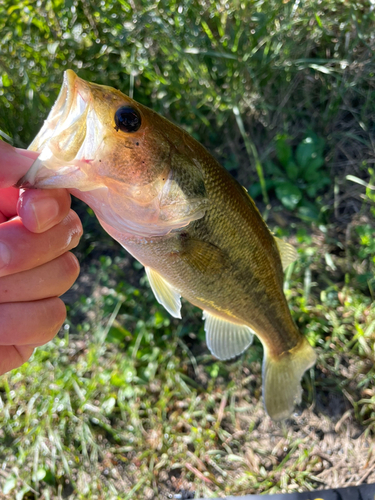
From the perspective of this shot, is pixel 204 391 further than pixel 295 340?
Yes

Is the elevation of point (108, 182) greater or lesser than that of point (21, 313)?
greater

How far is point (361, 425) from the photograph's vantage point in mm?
2328

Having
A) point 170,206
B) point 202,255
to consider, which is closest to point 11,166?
point 170,206

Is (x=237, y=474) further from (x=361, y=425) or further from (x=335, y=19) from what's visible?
(x=335, y=19)

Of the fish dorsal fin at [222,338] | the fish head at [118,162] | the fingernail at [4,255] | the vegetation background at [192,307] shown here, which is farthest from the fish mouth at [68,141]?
the vegetation background at [192,307]

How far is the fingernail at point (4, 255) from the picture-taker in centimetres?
109

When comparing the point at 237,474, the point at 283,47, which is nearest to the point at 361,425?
the point at 237,474

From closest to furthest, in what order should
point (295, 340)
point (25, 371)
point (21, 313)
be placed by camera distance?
point (21, 313), point (295, 340), point (25, 371)

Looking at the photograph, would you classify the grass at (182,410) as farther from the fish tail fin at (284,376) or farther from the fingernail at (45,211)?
the fingernail at (45,211)

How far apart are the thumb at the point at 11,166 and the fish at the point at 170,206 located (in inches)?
2.1

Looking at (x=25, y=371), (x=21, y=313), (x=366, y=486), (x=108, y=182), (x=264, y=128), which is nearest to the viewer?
(x=108, y=182)

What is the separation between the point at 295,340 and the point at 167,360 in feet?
3.56

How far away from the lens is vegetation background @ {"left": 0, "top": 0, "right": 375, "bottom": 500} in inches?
91.8

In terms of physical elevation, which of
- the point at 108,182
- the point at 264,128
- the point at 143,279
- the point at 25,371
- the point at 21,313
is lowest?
the point at 25,371
